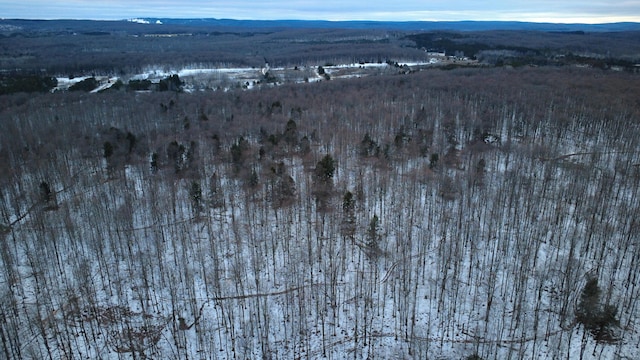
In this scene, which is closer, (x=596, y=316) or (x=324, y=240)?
(x=596, y=316)

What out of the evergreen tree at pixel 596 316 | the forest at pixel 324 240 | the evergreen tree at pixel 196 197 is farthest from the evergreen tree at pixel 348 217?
the evergreen tree at pixel 596 316

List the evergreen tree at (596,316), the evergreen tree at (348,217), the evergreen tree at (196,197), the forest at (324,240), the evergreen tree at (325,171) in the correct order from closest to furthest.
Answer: the evergreen tree at (596,316), the forest at (324,240), the evergreen tree at (348,217), the evergreen tree at (196,197), the evergreen tree at (325,171)

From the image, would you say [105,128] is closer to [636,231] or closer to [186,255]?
[186,255]

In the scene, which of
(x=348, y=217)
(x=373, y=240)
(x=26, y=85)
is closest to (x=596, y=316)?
(x=373, y=240)

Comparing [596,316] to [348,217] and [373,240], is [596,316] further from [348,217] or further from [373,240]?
[348,217]

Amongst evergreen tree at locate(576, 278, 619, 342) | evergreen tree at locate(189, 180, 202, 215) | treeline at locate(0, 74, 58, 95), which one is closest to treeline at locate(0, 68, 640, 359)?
evergreen tree at locate(576, 278, 619, 342)

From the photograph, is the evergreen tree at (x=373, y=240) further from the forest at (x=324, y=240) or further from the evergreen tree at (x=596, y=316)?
the evergreen tree at (x=596, y=316)

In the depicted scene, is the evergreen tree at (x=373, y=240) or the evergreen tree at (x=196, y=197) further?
the evergreen tree at (x=196, y=197)

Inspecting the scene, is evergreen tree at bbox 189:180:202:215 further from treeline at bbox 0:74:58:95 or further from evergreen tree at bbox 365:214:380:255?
treeline at bbox 0:74:58:95

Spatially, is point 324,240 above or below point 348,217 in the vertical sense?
below

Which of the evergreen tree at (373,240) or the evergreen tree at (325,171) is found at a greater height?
the evergreen tree at (325,171)
